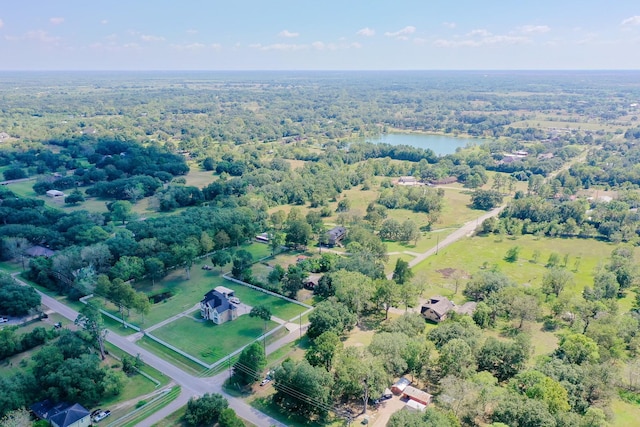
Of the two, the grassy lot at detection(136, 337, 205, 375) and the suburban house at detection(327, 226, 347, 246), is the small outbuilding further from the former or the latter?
the suburban house at detection(327, 226, 347, 246)

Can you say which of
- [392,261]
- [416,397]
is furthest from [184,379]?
[392,261]

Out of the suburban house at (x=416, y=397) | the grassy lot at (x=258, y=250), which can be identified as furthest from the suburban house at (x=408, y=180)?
the suburban house at (x=416, y=397)

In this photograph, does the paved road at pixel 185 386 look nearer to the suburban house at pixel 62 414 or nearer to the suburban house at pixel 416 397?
the suburban house at pixel 62 414

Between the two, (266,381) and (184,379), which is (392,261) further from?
(184,379)

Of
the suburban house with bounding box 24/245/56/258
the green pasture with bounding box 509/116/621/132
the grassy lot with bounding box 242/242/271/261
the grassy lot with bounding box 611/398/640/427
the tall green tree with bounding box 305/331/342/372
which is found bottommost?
the grassy lot with bounding box 611/398/640/427

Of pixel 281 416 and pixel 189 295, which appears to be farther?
pixel 189 295

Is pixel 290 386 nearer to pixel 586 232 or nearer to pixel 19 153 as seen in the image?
pixel 586 232

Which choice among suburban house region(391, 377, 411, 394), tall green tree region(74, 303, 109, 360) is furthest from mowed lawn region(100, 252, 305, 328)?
suburban house region(391, 377, 411, 394)
